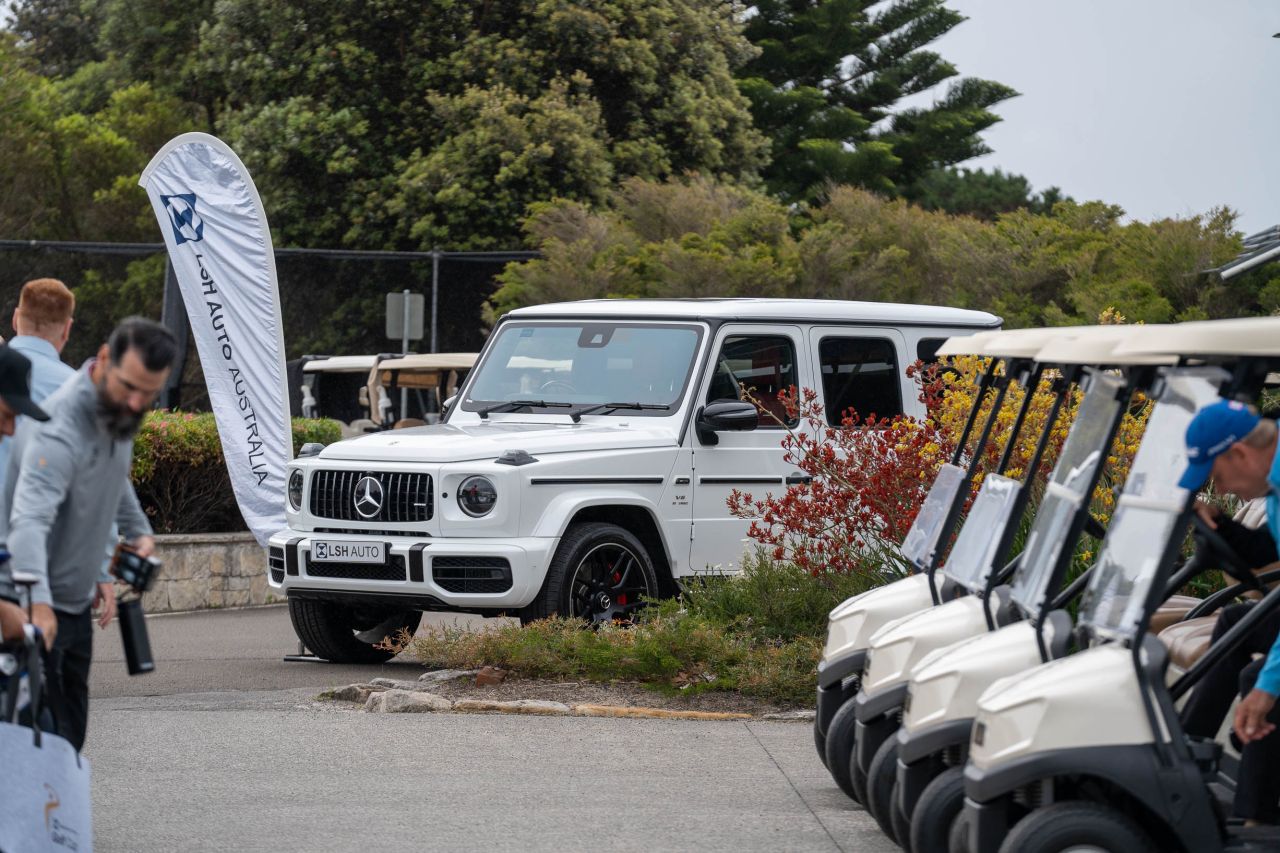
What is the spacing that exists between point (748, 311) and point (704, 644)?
8.92 ft

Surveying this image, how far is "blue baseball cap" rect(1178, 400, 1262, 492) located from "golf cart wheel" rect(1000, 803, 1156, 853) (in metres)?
0.87

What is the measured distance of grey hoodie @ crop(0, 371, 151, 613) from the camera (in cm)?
546

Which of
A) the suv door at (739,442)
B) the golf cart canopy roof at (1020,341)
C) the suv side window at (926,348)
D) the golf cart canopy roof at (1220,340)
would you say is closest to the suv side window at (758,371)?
the suv door at (739,442)

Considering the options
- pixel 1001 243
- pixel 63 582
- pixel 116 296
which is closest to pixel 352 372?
pixel 116 296

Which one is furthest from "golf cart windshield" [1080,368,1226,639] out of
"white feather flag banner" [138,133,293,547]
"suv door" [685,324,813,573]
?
"white feather flag banner" [138,133,293,547]

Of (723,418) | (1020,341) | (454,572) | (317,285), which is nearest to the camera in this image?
(1020,341)

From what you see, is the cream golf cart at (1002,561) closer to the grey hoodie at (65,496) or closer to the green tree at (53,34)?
the grey hoodie at (65,496)

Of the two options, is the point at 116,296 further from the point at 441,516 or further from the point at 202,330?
the point at 441,516

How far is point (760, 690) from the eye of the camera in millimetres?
9742

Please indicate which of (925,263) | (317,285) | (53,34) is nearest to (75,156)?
(53,34)

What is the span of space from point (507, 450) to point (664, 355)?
1427 millimetres

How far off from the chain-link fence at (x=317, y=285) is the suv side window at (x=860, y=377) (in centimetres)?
738

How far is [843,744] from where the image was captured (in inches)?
277

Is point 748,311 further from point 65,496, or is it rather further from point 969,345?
point 65,496
